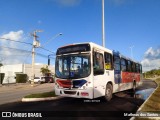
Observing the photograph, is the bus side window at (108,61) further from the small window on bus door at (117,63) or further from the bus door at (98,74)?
the small window on bus door at (117,63)

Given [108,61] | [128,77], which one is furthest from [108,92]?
[128,77]

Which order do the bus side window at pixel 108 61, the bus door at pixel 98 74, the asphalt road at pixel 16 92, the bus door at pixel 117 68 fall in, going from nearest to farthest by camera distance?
the bus door at pixel 98 74
the bus side window at pixel 108 61
the bus door at pixel 117 68
the asphalt road at pixel 16 92

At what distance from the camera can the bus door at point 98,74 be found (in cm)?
1234

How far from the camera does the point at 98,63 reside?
12859 millimetres

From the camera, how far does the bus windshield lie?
40.2 ft

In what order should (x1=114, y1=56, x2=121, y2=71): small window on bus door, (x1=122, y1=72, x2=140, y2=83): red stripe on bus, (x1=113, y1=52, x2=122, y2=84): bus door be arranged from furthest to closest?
(x1=122, y1=72, x2=140, y2=83): red stripe on bus → (x1=114, y1=56, x2=121, y2=71): small window on bus door → (x1=113, y1=52, x2=122, y2=84): bus door

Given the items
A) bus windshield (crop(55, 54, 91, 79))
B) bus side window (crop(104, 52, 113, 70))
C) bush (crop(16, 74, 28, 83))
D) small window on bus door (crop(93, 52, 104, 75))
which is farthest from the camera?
bush (crop(16, 74, 28, 83))

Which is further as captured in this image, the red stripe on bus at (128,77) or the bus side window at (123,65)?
the red stripe on bus at (128,77)

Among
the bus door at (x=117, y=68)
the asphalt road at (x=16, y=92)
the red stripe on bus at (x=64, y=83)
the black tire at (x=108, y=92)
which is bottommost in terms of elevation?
the asphalt road at (x=16, y=92)

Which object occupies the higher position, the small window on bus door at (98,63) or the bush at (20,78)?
the small window on bus door at (98,63)

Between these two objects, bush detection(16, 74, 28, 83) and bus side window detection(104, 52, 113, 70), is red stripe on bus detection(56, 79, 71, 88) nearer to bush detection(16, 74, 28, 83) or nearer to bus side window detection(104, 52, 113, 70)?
bus side window detection(104, 52, 113, 70)

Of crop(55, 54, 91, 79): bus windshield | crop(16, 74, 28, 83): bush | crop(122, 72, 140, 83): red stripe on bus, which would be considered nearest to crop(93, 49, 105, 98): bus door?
crop(55, 54, 91, 79): bus windshield

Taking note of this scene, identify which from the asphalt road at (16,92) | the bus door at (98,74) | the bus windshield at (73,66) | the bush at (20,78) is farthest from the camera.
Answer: the bush at (20,78)

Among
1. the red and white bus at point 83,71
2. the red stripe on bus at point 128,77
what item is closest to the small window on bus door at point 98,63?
the red and white bus at point 83,71
